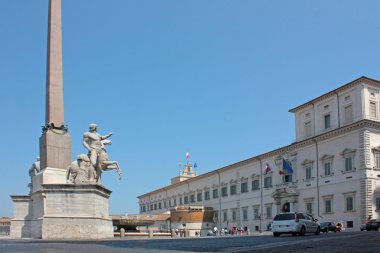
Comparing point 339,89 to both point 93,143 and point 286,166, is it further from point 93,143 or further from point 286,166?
point 93,143

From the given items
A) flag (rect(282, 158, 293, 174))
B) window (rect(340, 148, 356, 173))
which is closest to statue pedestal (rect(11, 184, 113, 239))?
window (rect(340, 148, 356, 173))

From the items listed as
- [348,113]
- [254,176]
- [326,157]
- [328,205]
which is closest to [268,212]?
[254,176]

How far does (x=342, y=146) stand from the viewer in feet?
171

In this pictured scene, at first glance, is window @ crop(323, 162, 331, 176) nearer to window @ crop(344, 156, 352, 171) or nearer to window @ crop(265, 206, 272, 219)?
window @ crop(344, 156, 352, 171)

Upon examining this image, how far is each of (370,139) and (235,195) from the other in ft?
91.2

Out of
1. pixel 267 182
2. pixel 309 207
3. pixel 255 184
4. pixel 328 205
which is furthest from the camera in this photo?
pixel 255 184

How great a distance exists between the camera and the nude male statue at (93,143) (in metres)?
22.6

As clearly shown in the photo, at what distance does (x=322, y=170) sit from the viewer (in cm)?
5466

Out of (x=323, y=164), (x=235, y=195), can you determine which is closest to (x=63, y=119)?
(x=323, y=164)

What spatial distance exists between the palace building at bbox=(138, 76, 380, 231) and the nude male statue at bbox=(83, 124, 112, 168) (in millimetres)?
32235

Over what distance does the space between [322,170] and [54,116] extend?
3792 centimetres

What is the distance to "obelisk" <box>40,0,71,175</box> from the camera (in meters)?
22.5

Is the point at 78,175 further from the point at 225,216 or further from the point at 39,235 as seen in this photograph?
the point at 225,216

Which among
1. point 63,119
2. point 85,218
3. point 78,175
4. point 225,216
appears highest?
point 63,119
